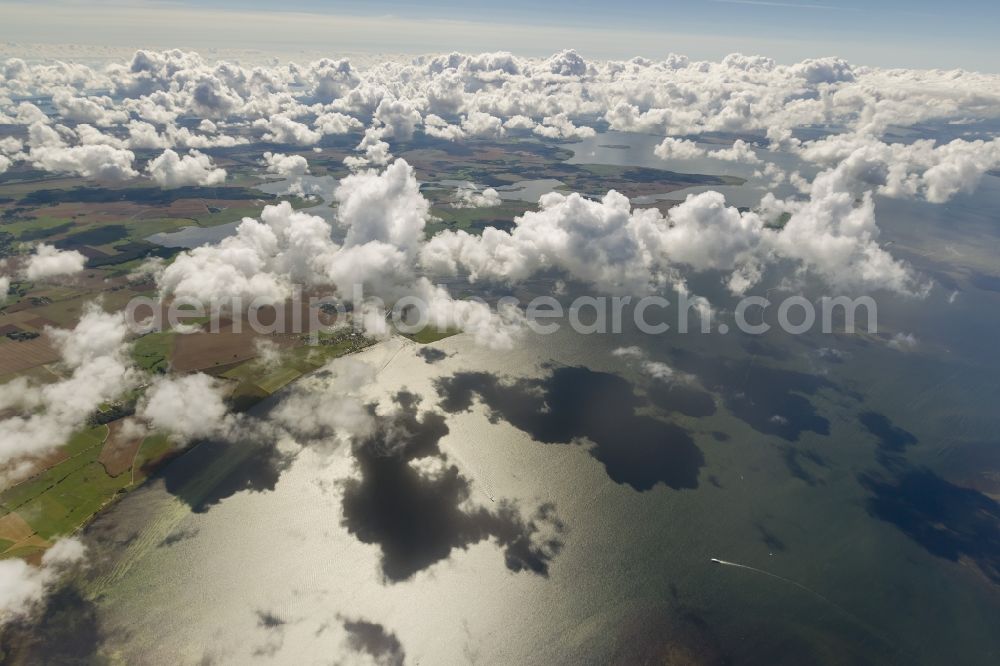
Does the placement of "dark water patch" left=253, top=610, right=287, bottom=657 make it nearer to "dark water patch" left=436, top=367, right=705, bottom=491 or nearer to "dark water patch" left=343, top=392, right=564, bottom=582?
"dark water patch" left=343, top=392, right=564, bottom=582

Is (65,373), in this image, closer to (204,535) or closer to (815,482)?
(204,535)

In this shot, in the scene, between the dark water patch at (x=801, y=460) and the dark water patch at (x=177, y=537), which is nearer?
the dark water patch at (x=177, y=537)

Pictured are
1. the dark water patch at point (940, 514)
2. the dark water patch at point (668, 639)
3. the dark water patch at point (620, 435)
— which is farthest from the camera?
the dark water patch at point (620, 435)

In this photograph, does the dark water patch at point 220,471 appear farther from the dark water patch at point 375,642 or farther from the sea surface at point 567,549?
the dark water patch at point 375,642

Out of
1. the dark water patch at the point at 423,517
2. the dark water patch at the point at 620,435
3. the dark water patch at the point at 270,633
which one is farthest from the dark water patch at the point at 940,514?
the dark water patch at the point at 270,633

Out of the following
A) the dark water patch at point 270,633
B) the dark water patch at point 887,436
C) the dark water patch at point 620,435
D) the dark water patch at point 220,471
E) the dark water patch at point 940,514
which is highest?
the dark water patch at point 887,436

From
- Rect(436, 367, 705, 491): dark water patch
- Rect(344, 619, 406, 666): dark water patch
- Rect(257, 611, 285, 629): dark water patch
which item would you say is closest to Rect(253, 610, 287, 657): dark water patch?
Rect(257, 611, 285, 629): dark water patch

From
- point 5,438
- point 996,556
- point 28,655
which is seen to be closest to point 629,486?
point 996,556

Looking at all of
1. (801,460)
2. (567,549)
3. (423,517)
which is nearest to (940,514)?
(801,460)
